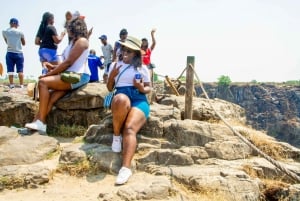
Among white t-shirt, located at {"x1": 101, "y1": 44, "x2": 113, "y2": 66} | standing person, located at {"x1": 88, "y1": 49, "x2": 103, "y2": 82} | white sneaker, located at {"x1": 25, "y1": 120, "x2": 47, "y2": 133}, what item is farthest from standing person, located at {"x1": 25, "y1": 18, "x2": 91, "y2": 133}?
white t-shirt, located at {"x1": 101, "y1": 44, "x2": 113, "y2": 66}

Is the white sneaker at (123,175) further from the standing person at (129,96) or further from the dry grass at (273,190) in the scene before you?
the dry grass at (273,190)

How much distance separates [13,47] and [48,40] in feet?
4.82

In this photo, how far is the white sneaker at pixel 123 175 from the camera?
5.55 metres

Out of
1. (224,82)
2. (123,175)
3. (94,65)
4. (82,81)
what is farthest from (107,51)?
(224,82)

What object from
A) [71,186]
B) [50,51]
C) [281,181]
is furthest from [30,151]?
[281,181]

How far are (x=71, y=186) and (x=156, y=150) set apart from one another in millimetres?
1547

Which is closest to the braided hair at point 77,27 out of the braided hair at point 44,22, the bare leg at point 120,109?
the braided hair at point 44,22

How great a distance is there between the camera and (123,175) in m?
5.61

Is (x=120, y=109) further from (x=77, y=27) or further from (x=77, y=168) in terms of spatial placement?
(x=77, y=27)

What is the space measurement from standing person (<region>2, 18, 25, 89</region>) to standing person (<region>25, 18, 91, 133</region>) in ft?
9.33

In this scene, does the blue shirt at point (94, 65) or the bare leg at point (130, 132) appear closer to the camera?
the bare leg at point (130, 132)

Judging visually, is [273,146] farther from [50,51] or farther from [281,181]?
[50,51]

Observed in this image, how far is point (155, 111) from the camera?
7445mm

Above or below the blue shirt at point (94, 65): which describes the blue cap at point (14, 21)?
above
